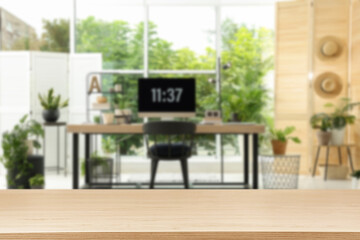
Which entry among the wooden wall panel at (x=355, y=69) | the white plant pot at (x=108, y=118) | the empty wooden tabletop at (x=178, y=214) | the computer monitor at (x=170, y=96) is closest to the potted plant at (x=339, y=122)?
the wooden wall panel at (x=355, y=69)

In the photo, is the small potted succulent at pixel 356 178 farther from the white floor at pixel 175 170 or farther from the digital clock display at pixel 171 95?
the digital clock display at pixel 171 95

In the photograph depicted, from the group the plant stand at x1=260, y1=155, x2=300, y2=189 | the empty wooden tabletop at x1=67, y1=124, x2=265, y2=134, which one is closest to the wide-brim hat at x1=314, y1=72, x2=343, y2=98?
the plant stand at x1=260, y1=155, x2=300, y2=189

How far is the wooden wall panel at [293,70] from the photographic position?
268 inches

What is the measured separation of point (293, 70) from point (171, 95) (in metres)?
2.53

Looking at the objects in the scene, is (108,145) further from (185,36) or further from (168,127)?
(168,127)

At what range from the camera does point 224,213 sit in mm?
590

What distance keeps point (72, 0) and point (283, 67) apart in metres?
3.21

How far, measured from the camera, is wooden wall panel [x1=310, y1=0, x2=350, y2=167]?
666 cm

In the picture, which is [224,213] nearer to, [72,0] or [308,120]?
[308,120]

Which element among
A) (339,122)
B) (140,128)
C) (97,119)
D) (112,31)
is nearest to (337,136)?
(339,122)

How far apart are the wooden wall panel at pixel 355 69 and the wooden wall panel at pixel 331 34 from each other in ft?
0.45

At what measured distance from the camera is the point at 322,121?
6398mm

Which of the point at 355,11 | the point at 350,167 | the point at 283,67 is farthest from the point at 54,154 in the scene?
the point at 355,11

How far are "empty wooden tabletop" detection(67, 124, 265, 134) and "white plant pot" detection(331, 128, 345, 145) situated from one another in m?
2.00
